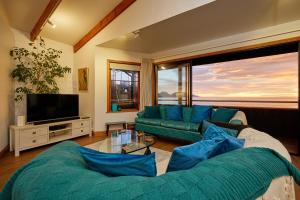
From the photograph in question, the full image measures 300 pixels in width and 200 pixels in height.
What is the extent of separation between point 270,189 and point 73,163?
3.29 feet

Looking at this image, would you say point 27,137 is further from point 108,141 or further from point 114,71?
point 114,71

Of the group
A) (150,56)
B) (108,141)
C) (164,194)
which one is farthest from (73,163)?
(150,56)

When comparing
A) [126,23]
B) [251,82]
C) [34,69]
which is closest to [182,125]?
[126,23]

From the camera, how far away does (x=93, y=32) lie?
15.0ft

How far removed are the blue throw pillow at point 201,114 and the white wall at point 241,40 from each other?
1541mm

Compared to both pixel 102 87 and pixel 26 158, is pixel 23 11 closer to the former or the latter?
pixel 102 87

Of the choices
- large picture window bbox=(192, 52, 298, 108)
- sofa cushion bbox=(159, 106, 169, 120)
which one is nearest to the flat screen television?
sofa cushion bbox=(159, 106, 169, 120)

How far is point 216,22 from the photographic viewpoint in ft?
10.9

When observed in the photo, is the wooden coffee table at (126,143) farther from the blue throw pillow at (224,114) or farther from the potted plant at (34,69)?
the potted plant at (34,69)

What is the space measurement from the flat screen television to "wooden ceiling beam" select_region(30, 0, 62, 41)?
149 cm

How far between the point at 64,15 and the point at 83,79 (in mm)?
1759

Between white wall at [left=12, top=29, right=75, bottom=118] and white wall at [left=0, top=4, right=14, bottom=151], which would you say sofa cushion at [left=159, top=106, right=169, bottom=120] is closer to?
white wall at [left=12, top=29, right=75, bottom=118]

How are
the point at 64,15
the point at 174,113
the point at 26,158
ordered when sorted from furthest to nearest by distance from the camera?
1. the point at 174,113
2. the point at 64,15
3. the point at 26,158

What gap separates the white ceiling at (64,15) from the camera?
10.4ft
